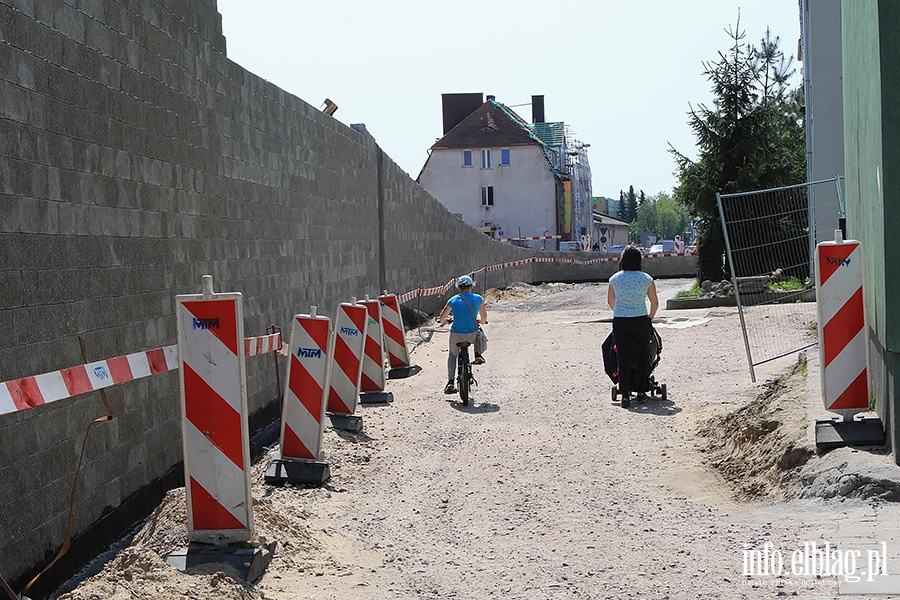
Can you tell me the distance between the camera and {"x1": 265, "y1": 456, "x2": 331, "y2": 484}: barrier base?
27.3ft

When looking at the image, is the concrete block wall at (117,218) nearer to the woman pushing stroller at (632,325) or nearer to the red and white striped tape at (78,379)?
the red and white striped tape at (78,379)

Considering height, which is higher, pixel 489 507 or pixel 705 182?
pixel 705 182

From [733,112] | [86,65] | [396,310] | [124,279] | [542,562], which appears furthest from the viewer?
[733,112]

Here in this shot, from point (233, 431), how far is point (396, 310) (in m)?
8.86

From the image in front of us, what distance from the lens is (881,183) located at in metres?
6.88

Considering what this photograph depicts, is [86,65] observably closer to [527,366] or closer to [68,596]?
[68,596]

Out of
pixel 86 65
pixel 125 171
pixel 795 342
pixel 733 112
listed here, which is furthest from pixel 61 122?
pixel 733 112

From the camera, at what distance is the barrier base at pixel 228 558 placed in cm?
588

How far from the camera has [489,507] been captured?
7.54 m

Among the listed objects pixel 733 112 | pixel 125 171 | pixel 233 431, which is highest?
pixel 733 112

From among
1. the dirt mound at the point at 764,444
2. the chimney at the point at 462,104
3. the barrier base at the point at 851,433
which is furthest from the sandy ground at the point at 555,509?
the chimney at the point at 462,104

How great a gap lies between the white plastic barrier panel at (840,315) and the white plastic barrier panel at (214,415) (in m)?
4.13

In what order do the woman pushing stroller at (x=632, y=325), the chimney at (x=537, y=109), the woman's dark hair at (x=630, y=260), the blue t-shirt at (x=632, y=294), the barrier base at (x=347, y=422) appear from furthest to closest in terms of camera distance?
the chimney at (x=537, y=109) < the woman's dark hair at (x=630, y=260) < the blue t-shirt at (x=632, y=294) < the woman pushing stroller at (x=632, y=325) < the barrier base at (x=347, y=422)

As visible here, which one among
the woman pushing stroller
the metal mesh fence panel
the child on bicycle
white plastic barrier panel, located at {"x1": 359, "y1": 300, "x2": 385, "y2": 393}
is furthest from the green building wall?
the metal mesh fence panel
